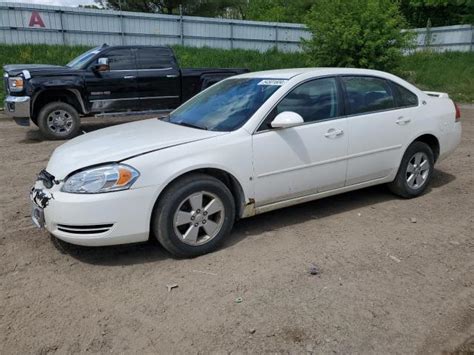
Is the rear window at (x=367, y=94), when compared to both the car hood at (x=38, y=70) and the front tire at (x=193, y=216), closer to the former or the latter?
the front tire at (x=193, y=216)

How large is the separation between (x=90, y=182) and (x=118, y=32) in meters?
17.2

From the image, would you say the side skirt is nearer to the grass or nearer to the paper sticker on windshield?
the paper sticker on windshield

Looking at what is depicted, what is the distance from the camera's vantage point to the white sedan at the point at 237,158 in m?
3.75

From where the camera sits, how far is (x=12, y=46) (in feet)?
57.2

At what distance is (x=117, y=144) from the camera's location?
13.5 feet

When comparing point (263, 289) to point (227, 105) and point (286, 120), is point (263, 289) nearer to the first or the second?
point (286, 120)

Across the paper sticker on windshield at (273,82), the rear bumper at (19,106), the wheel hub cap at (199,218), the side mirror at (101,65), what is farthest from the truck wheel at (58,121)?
the wheel hub cap at (199,218)

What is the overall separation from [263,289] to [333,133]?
191cm

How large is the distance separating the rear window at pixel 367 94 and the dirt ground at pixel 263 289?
114 centimetres

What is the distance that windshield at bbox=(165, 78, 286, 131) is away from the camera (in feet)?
14.6

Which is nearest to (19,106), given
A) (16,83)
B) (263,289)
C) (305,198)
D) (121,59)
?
(16,83)

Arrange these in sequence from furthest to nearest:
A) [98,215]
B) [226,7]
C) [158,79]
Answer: [226,7], [158,79], [98,215]

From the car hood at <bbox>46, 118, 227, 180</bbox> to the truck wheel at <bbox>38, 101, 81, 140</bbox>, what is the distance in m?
5.08

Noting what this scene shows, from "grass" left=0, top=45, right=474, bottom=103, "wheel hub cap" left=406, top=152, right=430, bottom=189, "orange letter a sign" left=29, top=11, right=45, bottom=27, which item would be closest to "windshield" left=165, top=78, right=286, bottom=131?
"wheel hub cap" left=406, top=152, right=430, bottom=189
